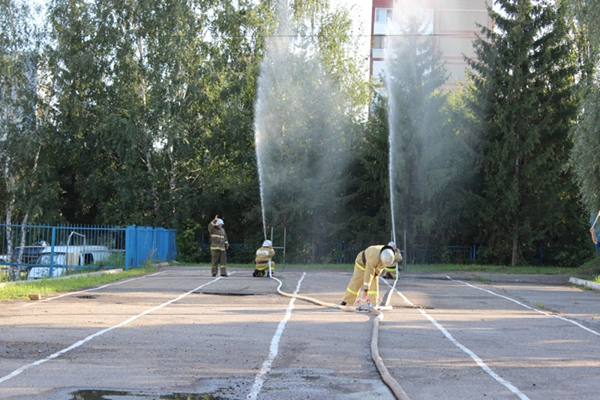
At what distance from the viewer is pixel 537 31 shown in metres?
32.5

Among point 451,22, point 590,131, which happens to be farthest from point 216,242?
point 451,22

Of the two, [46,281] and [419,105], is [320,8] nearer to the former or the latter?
[419,105]

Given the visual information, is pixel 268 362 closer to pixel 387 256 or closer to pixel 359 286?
pixel 387 256

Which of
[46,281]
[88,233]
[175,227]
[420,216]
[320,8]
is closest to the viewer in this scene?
[46,281]

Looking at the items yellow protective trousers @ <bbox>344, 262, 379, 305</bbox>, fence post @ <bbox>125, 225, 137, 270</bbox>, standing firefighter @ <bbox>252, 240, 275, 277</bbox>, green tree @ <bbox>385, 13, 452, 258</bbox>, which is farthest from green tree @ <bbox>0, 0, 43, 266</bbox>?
yellow protective trousers @ <bbox>344, 262, 379, 305</bbox>

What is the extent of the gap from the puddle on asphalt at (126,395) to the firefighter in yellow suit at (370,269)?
5.93 meters

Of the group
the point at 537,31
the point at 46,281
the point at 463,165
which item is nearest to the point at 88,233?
the point at 46,281

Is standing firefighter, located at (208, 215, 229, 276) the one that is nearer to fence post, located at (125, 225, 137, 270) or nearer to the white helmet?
fence post, located at (125, 225, 137, 270)

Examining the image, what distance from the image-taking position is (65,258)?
22.1m

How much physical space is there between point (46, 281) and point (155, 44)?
69.7 feet

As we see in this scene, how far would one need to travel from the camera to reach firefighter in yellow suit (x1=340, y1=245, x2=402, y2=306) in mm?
11703

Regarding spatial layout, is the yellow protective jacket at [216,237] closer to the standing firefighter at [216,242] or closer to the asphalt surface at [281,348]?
the standing firefighter at [216,242]

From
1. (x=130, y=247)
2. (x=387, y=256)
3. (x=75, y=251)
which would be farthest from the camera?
(x=130, y=247)

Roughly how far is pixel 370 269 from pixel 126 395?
674cm
